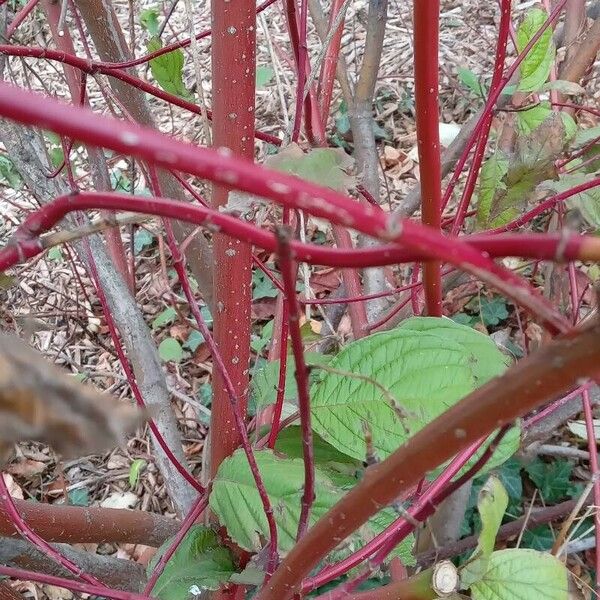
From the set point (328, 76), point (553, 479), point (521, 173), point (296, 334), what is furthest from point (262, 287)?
A: point (296, 334)

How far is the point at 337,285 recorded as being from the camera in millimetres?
1909

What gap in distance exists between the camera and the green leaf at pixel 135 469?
5.37 ft

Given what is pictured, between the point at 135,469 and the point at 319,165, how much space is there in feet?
4.53

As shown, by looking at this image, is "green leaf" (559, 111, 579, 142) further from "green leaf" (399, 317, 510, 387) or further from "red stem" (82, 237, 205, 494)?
"red stem" (82, 237, 205, 494)

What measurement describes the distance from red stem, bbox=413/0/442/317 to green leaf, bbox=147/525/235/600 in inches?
14.2

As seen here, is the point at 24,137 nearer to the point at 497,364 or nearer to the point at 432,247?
the point at 497,364

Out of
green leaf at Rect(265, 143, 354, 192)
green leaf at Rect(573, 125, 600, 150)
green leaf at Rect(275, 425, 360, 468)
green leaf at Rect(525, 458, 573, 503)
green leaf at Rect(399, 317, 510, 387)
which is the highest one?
green leaf at Rect(573, 125, 600, 150)

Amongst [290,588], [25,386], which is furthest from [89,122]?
[290,588]

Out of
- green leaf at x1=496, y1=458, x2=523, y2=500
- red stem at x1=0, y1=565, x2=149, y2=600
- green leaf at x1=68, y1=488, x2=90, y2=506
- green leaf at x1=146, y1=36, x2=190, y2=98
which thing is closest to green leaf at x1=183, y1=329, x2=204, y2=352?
green leaf at x1=68, y1=488, x2=90, y2=506

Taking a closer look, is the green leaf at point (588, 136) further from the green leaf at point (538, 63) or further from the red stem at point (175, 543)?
the red stem at point (175, 543)

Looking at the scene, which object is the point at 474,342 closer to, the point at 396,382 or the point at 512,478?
the point at 396,382

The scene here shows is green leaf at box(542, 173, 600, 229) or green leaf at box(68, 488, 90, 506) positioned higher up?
green leaf at box(542, 173, 600, 229)

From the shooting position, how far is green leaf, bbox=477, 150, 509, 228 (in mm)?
853

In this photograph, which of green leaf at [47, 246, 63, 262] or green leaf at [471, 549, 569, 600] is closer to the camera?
green leaf at [471, 549, 569, 600]
